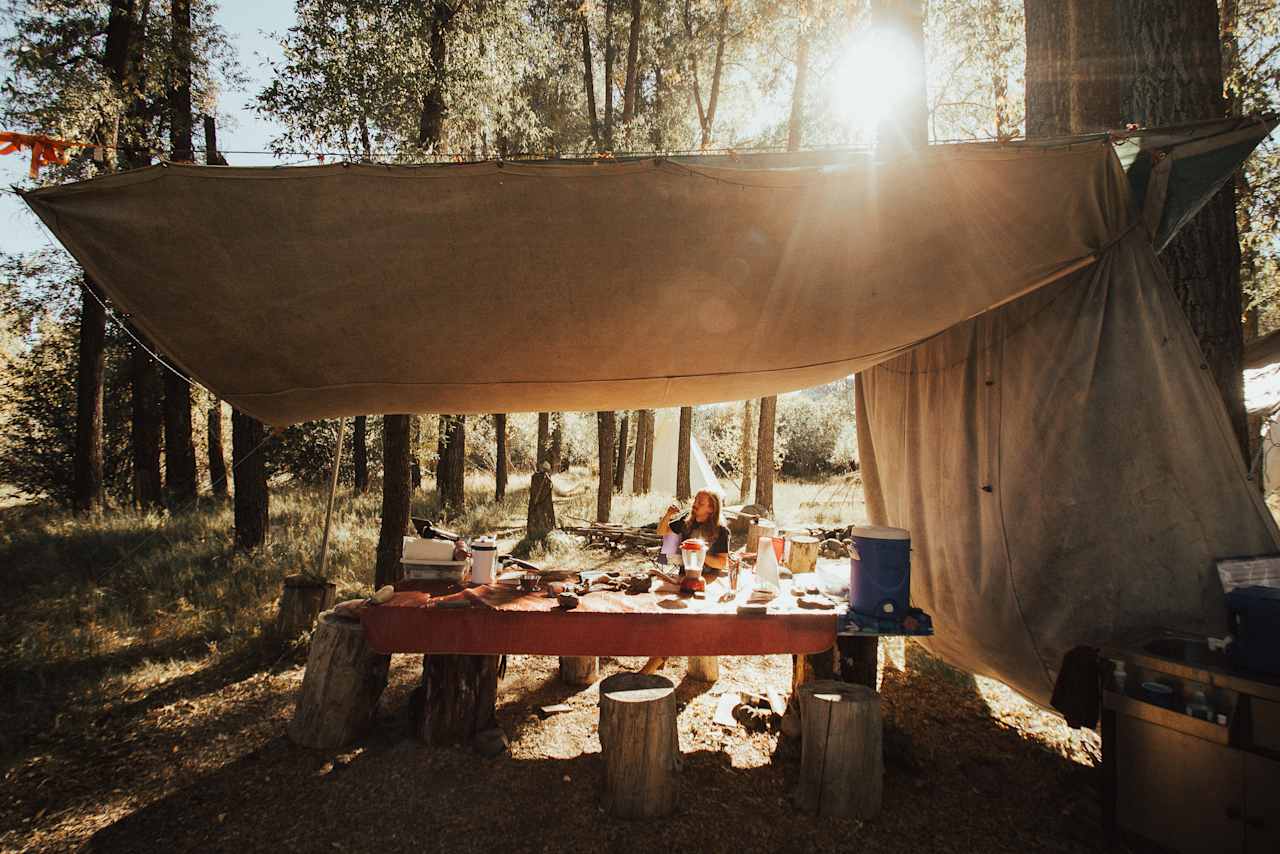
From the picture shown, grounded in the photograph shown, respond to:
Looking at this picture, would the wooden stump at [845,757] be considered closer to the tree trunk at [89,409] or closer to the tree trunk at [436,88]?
the tree trunk at [436,88]

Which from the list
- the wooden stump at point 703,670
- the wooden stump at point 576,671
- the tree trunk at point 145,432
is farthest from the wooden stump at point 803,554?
the tree trunk at point 145,432

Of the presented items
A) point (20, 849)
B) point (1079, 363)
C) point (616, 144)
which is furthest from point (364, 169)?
point (616, 144)

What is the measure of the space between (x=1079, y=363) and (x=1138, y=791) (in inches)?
68.1

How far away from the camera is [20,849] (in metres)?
2.31

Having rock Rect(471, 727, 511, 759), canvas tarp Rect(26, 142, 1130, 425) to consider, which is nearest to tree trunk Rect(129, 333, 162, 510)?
canvas tarp Rect(26, 142, 1130, 425)

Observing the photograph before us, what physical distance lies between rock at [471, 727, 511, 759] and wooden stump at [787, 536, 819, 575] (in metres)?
2.17

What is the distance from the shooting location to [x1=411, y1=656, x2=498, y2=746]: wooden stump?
3021 millimetres

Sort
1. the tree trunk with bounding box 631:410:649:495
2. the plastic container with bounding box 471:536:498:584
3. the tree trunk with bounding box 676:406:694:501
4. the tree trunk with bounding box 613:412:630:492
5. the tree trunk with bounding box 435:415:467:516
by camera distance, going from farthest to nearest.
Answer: the tree trunk with bounding box 613:412:630:492 < the tree trunk with bounding box 631:410:649:495 < the tree trunk with bounding box 676:406:694:501 < the tree trunk with bounding box 435:415:467:516 < the plastic container with bounding box 471:536:498:584

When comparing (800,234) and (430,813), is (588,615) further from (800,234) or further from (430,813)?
(800,234)

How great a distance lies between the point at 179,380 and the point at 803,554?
9.34 m

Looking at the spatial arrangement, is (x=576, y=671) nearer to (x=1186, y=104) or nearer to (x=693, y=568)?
(x=693, y=568)

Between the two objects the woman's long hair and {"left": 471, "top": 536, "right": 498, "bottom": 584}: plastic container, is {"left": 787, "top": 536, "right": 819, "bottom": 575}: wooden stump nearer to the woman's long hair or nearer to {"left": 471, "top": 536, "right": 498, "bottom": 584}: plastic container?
the woman's long hair

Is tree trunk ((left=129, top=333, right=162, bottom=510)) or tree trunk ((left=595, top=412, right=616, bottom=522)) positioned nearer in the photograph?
tree trunk ((left=129, top=333, right=162, bottom=510))

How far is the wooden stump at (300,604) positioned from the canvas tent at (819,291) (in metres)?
1.78
